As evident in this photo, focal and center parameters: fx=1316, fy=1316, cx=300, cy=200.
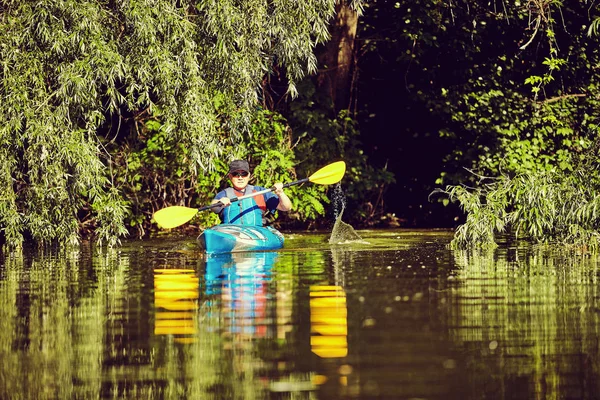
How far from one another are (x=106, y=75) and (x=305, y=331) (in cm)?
803

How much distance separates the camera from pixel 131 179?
2025 centimetres

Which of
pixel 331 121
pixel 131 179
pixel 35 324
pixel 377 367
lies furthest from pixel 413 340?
pixel 331 121

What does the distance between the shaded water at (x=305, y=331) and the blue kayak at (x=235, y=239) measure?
5.41 ft

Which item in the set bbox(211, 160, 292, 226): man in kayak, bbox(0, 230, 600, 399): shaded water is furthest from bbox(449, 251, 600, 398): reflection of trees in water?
bbox(211, 160, 292, 226): man in kayak

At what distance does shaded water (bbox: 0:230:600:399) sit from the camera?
6.44 m

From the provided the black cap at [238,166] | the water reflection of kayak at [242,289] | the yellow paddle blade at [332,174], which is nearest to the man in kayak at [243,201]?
the black cap at [238,166]

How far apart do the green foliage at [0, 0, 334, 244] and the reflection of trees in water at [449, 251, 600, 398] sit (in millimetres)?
5025

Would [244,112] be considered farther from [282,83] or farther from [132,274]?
[282,83]

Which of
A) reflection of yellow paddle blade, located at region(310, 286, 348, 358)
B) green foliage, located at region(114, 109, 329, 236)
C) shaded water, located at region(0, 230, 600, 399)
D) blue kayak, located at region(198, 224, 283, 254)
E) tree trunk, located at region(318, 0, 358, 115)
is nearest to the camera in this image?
shaded water, located at region(0, 230, 600, 399)

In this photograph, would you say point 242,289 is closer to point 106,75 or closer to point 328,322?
point 328,322

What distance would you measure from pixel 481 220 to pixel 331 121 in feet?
22.9

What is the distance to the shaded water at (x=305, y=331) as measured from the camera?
644cm

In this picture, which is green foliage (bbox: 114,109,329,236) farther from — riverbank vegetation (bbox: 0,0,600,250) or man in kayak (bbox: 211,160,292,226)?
man in kayak (bbox: 211,160,292,226)

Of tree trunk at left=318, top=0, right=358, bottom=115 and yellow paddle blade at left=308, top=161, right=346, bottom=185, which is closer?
yellow paddle blade at left=308, top=161, right=346, bottom=185
